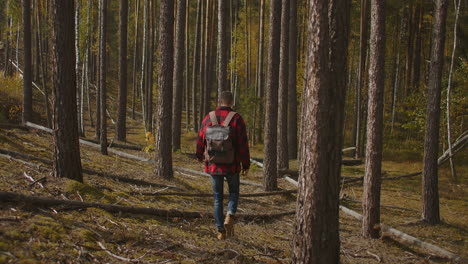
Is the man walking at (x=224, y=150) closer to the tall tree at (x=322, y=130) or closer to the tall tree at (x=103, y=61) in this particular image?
the tall tree at (x=322, y=130)

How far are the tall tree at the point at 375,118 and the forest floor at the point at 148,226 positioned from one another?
53cm

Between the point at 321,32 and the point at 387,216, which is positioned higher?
the point at 321,32

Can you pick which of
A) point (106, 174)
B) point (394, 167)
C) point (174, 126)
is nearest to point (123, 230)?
point (106, 174)

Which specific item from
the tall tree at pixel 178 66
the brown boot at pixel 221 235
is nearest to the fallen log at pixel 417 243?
the brown boot at pixel 221 235

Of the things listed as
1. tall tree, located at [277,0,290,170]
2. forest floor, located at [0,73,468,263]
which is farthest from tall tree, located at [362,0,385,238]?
tall tree, located at [277,0,290,170]

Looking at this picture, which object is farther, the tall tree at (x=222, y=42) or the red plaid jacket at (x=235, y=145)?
the tall tree at (x=222, y=42)

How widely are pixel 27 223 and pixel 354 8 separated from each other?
86.1ft

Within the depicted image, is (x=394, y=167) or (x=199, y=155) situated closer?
(x=199, y=155)

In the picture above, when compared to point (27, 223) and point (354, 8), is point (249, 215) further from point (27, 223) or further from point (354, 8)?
point (354, 8)

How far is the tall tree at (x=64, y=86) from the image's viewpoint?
642 centimetres

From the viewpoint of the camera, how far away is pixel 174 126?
17.9 metres

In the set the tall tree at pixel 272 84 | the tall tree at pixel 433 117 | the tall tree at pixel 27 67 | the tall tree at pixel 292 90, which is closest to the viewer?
the tall tree at pixel 433 117

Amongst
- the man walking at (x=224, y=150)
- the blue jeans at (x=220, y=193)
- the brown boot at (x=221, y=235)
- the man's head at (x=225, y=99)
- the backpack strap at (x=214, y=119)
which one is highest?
the man's head at (x=225, y=99)

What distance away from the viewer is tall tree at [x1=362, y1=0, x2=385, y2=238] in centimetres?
801
